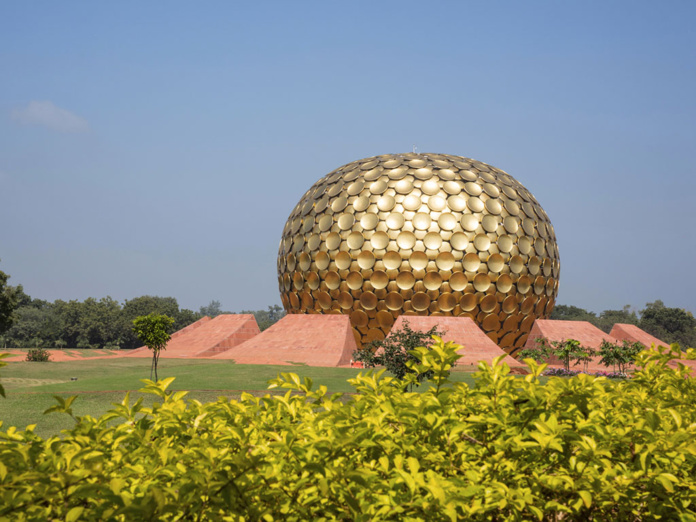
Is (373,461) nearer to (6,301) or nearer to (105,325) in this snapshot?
(6,301)

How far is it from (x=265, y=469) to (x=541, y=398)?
1.64 m

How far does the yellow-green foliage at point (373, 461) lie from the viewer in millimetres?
2375

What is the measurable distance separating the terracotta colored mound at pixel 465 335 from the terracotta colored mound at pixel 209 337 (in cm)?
943

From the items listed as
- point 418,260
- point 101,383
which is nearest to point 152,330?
point 101,383

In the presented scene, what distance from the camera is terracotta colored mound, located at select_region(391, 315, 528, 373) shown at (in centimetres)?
2186

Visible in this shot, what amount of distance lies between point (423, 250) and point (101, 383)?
47.8 ft

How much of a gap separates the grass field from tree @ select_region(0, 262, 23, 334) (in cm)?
1028

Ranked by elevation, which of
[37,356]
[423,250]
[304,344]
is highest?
[423,250]

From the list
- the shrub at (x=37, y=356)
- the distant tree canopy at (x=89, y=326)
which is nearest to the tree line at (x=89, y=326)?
the distant tree canopy at (x=89, y=326)

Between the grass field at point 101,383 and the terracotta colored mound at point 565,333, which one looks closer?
the grass field at point 101,383

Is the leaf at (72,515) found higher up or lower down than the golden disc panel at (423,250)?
lower down

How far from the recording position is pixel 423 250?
82.0ft

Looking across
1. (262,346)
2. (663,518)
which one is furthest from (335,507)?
(262,346)

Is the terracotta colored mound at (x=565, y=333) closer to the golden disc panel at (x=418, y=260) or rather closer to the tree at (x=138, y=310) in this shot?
the golden disc panel at (x=418, y=260)
